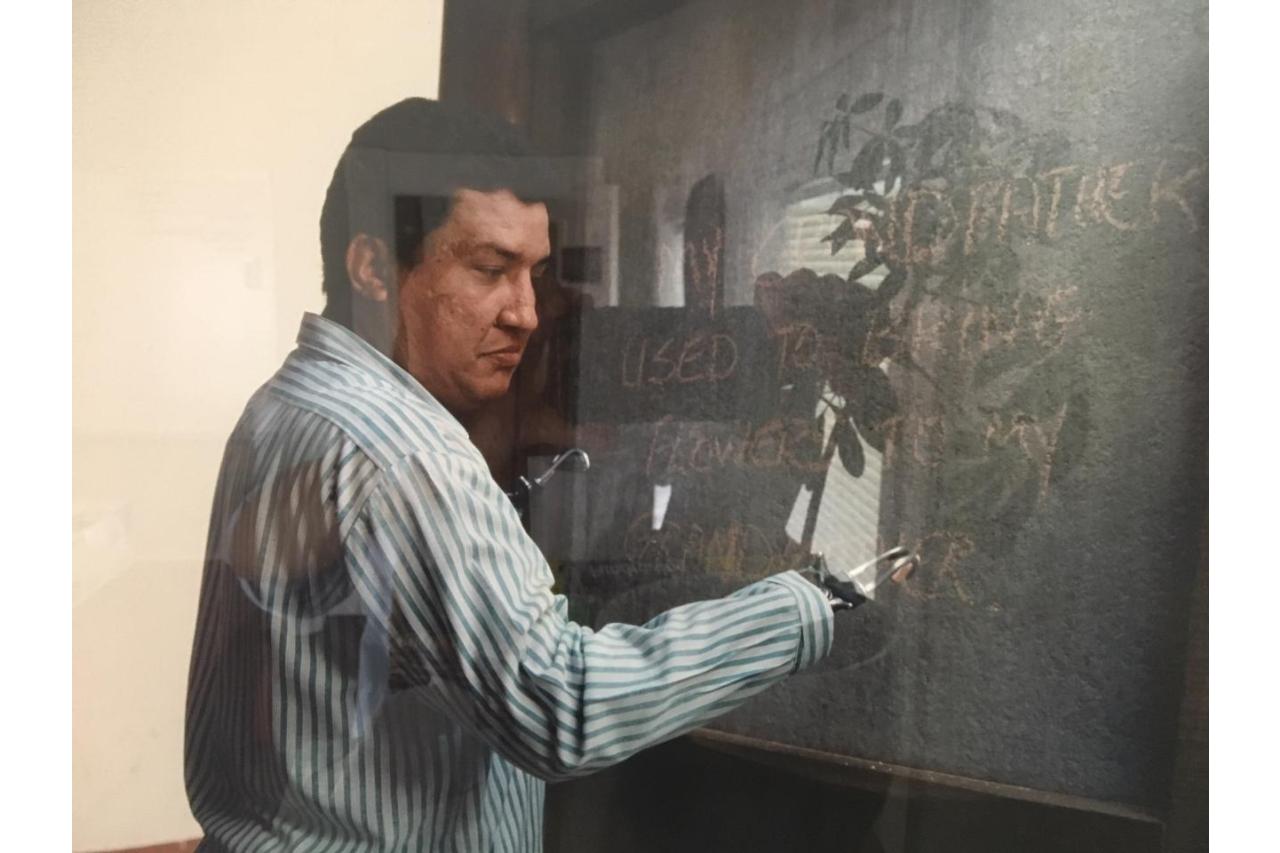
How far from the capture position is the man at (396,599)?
684 millimetres

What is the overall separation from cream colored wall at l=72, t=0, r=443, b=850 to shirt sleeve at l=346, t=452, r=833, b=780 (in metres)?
0.14

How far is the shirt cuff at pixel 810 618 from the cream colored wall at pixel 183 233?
416 mm

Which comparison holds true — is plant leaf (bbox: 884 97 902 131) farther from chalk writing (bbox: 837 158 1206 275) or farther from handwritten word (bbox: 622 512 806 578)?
handwritten word (bbox: 622 512 806 578)

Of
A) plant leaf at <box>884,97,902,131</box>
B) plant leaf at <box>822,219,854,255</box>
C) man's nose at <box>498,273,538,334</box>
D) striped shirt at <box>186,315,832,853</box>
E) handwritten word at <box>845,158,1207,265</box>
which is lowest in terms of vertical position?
striped shirt at <box>186,315,832,853</box>

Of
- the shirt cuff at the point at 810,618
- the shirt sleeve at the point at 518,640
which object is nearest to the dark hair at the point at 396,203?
the shirt sleeve at the point at 518,640

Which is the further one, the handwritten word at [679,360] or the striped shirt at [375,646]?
the handwritten word at [679,360]

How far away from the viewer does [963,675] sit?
0.81 metres

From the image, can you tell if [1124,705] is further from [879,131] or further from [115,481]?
[115,481]

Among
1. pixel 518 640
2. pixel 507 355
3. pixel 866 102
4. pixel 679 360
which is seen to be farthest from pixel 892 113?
pixel 518 640

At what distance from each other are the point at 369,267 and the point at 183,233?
13 centimetres

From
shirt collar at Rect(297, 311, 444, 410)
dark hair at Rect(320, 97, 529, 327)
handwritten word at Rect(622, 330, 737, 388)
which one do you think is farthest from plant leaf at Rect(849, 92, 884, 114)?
shirt collar at Rect(297, 311, 444, 410)

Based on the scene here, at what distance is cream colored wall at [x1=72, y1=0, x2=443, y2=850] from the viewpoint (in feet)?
2.30

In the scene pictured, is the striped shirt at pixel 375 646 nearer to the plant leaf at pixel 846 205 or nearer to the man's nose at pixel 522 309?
the man's nose at pixel 522 309
